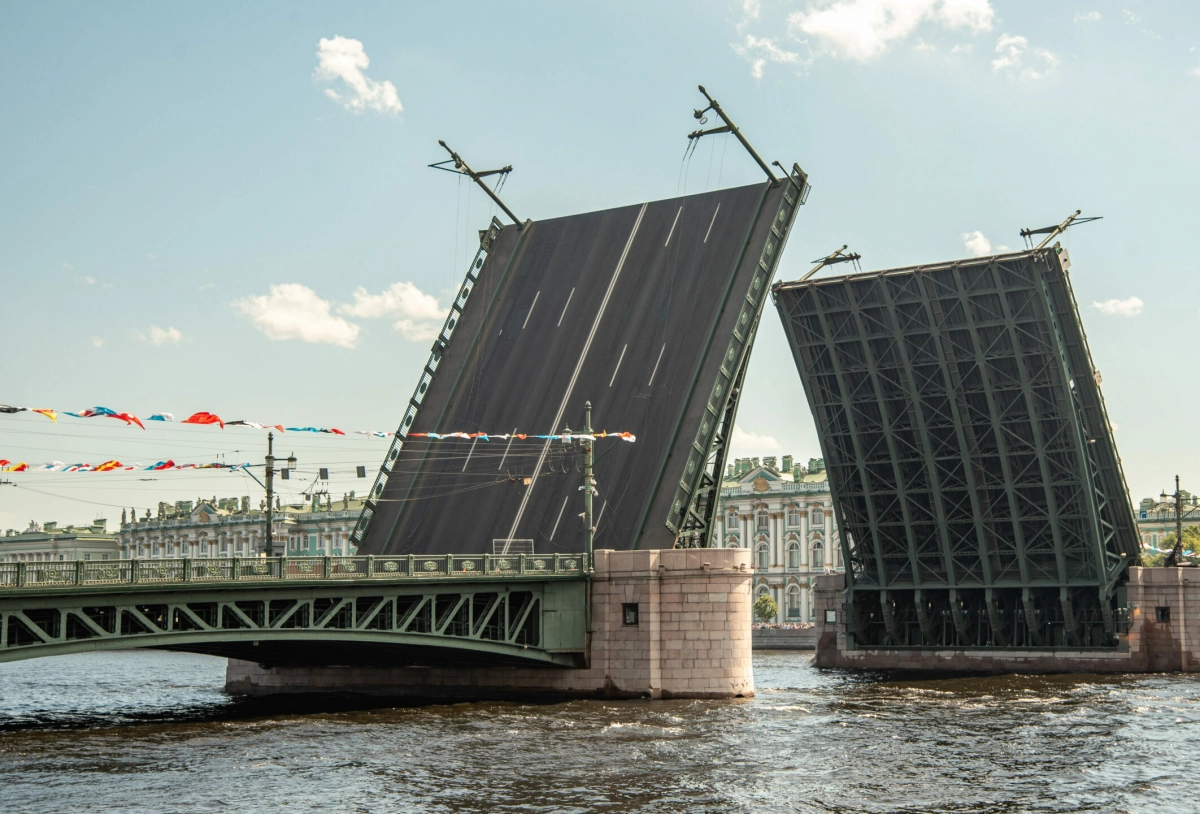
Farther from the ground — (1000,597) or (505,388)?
(505,388)

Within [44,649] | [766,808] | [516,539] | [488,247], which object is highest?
[488,247]

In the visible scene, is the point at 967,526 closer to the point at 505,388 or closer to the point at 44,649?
the point at 505,388

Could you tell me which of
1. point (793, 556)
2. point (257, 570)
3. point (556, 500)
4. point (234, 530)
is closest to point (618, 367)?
point (556, 500)

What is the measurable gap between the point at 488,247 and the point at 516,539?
10.3 m

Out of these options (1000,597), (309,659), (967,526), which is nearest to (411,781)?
(309,659)

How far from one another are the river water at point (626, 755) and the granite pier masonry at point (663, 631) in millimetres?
1008

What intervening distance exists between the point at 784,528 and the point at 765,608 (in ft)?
16.6

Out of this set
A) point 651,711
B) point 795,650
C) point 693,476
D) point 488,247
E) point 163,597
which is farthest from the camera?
point 795,650

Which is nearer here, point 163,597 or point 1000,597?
point 163,597

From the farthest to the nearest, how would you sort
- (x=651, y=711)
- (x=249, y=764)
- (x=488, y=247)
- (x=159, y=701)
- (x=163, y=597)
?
(x=488, y=247) → (x=159, y=701) → (x=651, y=711) → (x=163, y=597) → (x=249, y=764)

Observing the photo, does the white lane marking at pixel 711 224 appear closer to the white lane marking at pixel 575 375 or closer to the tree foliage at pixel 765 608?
the white lane marking at pixel 575 375

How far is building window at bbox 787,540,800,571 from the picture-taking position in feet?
291

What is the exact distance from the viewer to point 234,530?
11038cm

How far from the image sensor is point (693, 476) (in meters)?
37.0
